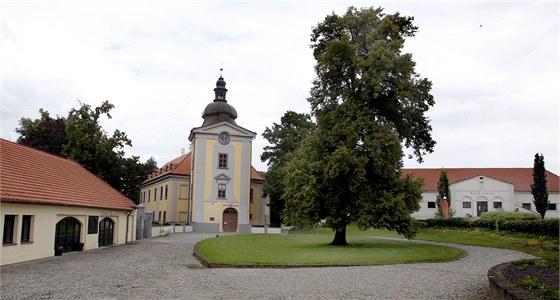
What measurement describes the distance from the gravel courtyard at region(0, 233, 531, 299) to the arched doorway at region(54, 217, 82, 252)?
3.41 metres

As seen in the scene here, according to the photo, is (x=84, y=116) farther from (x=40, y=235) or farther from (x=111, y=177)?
(x=40, y=235)

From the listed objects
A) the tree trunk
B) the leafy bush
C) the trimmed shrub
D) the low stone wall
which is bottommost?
the low stone wall

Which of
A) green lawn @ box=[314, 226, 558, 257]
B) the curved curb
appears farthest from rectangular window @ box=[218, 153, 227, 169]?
the curved curb

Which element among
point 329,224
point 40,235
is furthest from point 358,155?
point 40,235

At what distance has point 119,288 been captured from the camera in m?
12.1

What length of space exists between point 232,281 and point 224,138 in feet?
121

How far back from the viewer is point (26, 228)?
19.1m

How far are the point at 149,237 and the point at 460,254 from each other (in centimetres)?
2386

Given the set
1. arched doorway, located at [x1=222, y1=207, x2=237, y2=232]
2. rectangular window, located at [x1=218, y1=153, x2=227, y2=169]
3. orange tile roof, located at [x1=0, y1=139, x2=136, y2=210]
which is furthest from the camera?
rectangular window, located at [x1=218, y1=153, x2=227, y2=169]

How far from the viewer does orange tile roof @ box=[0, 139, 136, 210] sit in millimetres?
19000

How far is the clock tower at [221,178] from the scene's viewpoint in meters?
48.0

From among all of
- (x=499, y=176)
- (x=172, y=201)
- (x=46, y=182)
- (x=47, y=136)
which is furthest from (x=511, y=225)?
(x=47, y=136)

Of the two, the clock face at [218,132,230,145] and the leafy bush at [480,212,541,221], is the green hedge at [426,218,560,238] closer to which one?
the leafy bush at [480,212,541,221]

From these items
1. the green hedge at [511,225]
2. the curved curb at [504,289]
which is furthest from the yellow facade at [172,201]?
the curved curb at [504,289]
